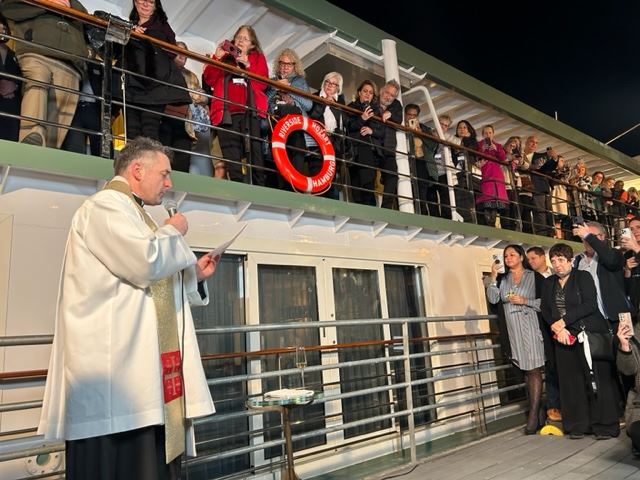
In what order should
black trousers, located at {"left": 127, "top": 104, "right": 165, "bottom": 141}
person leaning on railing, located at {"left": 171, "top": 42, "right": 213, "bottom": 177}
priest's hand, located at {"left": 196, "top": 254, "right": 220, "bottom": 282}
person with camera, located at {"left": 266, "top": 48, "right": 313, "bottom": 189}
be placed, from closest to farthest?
priest's hand, located at {"left": 196, "top": 254, "right": 220, "bottom": 282} < black trousers, located at {"left": 127, "top": 104, "right": 165, "bottom": 141} < person leaning on railing, located at {"left": 171, "top": 42, "right": 213, "bottom": 177} < person with camera, located at {"left": 266, "top": 48, "right": 313, "bottom": 189}

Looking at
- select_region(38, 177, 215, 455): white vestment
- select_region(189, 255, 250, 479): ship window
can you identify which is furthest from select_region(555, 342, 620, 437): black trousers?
select_region(38, 177, 215, 455): white vestment

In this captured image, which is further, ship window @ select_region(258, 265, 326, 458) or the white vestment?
ship window @ select_region(258, 265, 326, 458)

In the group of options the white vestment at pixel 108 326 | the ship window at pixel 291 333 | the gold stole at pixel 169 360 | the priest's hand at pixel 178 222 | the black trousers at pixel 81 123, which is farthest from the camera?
the ship window at pixel 291 333

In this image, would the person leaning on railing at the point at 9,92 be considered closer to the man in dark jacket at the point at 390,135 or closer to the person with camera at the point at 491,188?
the man in dark jacket at the point at 390,135

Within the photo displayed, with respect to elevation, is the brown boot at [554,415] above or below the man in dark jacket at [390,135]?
below

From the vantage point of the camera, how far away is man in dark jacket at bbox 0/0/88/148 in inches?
115

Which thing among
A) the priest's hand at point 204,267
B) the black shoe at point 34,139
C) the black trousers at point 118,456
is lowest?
the black trousers at point 118,456

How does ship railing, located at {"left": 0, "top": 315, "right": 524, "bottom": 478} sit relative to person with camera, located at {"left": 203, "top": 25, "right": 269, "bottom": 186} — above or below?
below

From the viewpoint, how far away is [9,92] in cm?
296

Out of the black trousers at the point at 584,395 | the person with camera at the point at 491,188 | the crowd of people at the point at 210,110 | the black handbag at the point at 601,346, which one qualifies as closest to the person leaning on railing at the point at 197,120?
the crowd of people at the point at 210,110

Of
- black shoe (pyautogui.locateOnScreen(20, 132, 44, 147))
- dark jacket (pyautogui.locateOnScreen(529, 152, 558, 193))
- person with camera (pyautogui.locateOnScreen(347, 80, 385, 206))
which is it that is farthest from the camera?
dark jacket (pyautogui.locateOnScreen(529, 152, 558, 193))

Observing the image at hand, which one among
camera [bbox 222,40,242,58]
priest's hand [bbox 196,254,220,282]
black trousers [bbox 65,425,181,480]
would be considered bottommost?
black trousers [bbox 65,425,181,480]

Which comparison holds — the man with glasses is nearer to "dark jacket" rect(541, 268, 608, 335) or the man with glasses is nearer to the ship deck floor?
"dark jacket" rect(541, 268, 608, 335)

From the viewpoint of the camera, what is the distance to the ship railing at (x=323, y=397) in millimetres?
2826
